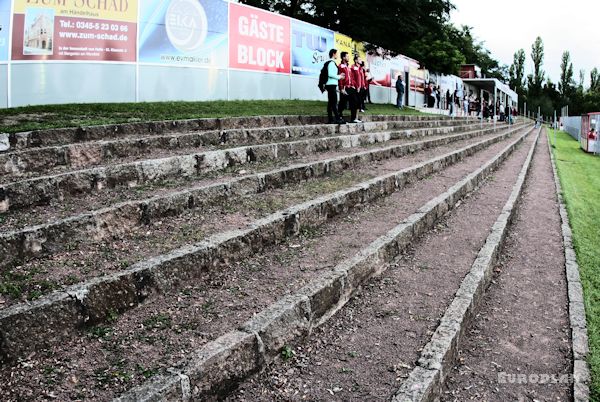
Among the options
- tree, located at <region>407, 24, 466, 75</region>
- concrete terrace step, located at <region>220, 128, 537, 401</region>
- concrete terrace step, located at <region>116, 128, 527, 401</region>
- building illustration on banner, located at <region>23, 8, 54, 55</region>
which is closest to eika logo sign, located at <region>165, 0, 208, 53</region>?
building illustration on banner, located at <region>23, 8, 54, 55</region>

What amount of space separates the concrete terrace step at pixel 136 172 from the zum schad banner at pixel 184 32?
6.56 meters

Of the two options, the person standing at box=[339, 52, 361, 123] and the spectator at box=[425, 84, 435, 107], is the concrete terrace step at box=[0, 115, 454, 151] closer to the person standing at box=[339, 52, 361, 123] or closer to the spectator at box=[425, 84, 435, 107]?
the person standing at box=[339, 52, 361, 123]

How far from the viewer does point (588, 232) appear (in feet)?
24.2

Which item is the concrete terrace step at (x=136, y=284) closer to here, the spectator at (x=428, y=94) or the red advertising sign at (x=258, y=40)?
the red advertising sign at (x=258, y=40)

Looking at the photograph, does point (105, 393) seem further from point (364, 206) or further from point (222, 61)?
point (222, 61)

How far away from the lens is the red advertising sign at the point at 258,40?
1599 centimetres

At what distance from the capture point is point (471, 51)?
7356 cm

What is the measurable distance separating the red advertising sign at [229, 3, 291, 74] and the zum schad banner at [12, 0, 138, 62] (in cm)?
351

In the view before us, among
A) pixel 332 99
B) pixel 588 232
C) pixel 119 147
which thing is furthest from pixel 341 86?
pixel 119 147

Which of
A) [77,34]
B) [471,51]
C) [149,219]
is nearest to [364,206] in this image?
[149,219]

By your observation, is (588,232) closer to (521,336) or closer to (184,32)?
(521,336)

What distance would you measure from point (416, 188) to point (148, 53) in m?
8.54

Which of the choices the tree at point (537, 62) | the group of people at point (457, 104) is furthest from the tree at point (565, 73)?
the group of people at point (457, 104)

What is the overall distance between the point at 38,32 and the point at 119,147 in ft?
22.5
